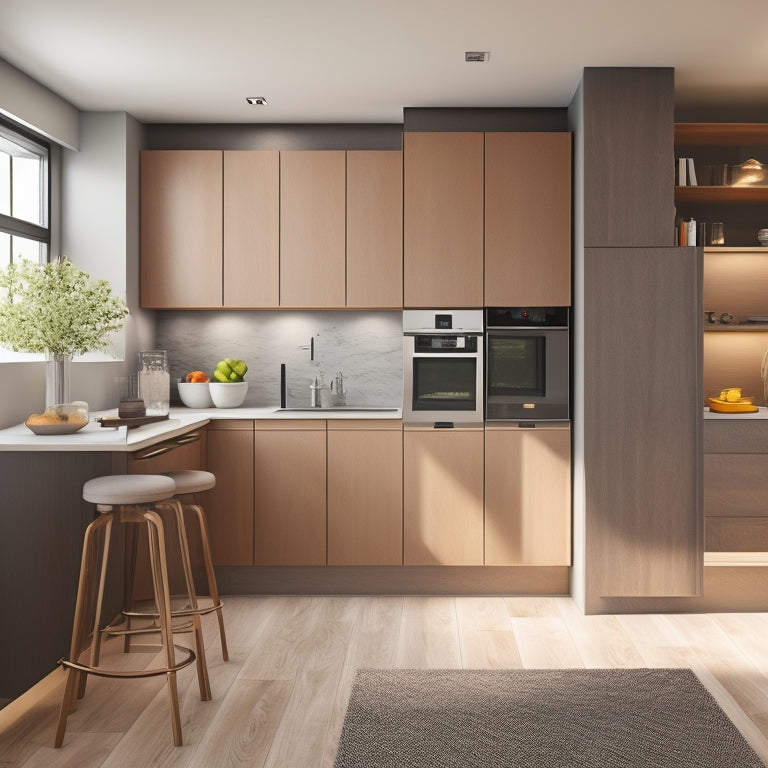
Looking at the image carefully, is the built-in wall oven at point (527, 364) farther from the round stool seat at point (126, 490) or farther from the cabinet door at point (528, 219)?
the round stool seat at point (126, 490)

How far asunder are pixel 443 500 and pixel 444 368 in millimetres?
709

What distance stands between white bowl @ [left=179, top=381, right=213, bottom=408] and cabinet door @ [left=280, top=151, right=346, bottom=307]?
2.65 ft

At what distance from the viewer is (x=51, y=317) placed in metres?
3.39

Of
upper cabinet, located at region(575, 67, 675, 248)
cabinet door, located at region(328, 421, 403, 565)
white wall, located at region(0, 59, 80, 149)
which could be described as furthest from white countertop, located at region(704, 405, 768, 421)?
white wall, located at region(0, 59, 80, 149)

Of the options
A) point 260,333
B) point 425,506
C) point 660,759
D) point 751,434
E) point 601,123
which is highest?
point 601,123

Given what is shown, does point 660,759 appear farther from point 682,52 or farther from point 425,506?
point 682,52

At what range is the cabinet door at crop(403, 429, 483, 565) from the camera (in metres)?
4.37

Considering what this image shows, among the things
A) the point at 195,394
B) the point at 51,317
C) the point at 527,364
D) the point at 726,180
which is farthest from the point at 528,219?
the point at 51,317

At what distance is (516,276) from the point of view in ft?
14.4

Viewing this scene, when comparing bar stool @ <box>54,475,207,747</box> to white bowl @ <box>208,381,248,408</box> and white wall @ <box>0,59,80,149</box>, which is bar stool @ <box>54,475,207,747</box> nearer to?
white bowl @ <box>208,381,248,408</box>

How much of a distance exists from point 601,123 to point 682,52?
0.47 meters

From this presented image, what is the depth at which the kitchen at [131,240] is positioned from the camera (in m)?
4.02

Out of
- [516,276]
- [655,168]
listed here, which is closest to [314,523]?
[516,276]

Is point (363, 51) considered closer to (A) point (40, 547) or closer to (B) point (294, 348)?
(B) point (294, 348)
